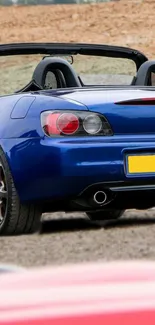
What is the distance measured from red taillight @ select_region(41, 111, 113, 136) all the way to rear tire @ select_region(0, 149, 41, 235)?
13.8 inches

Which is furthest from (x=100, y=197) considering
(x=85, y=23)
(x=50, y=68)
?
(x=85, y=23)

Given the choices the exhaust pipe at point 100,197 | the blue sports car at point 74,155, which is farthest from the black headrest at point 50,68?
the exhaust pipe at point 100,197

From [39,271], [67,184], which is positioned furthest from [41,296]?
[67,184]

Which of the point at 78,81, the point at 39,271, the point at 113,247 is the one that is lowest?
the point at 113,247

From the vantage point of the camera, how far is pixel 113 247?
5.39 m

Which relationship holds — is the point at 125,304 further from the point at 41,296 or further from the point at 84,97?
the point at 84,97

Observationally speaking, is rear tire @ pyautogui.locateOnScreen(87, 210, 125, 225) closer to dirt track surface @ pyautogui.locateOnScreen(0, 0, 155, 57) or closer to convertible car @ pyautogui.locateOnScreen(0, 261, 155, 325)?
convertible car @ pyautogui.locateOnScreen(0, 261, 155, 325)

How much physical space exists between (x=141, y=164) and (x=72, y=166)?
0.39 meters

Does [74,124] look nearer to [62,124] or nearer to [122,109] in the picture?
[62,124]

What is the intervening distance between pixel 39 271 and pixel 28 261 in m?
3.40

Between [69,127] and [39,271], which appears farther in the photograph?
[69,127]

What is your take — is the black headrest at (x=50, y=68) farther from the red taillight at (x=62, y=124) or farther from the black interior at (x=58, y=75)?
the red taillight at (x=62, y=124)

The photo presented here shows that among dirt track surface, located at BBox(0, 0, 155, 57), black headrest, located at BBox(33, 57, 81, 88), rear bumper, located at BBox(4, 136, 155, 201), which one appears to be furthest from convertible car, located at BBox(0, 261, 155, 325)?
dirt track surface, located at BBox(0, 0, 155, 57)

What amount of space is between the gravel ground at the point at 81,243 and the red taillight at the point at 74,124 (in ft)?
1.98
